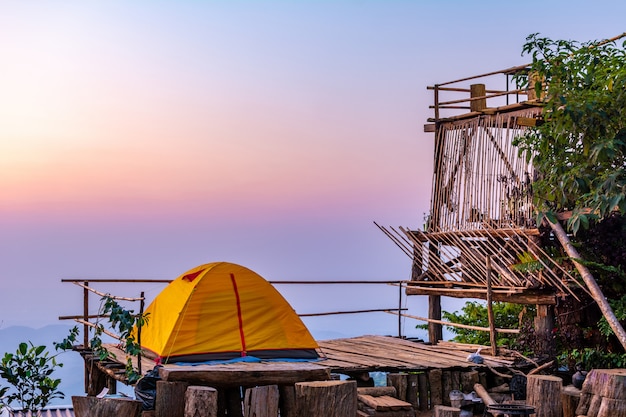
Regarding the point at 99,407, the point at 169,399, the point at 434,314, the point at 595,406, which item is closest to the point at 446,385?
the point at 595,406

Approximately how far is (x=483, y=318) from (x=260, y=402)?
965cm

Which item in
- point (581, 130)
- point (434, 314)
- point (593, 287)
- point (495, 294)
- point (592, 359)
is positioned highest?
point (581, 130)

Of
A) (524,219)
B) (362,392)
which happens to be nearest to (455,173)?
(524,219)

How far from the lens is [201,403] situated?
734 cm

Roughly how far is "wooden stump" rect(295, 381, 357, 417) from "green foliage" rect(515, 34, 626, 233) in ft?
15.0

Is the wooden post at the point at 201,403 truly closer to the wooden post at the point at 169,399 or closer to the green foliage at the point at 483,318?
the wooden post at the point at 169,399

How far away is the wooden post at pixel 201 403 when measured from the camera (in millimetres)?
7336

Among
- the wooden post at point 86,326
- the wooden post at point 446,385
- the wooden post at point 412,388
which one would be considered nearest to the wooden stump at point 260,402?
the wooden post at point 412,388

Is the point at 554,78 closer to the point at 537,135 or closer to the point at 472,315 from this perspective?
the point at 537,135

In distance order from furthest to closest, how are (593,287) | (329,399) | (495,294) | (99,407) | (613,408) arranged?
(495,294) < (593,287) < (613,408) < (329,399) < (99,407)

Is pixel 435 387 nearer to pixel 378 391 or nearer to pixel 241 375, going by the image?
pixel 378 391

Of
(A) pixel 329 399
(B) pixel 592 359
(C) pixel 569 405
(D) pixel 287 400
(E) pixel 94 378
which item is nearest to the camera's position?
(A) pixel 329 399

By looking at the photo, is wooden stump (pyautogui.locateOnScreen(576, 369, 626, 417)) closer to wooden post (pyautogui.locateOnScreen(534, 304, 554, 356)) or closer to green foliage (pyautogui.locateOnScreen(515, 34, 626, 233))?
green foliage (pyautogui.locateOnScreen(515, 34, 626, 233))

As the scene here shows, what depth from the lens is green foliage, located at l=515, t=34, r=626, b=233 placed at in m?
10.2
